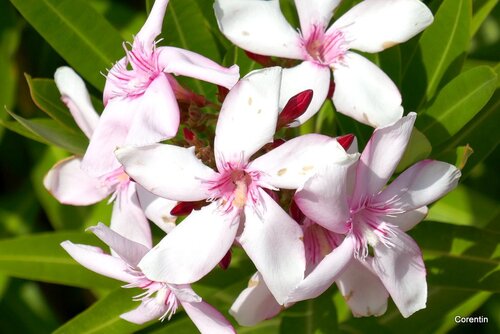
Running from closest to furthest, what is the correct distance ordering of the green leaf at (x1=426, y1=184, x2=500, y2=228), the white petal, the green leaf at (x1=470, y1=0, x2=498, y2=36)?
1. the white petal
2. the green leaf at (x1=470, y1=0, x2=498, y2=36)
3. the green leaf at (x1=426, y1=184, x2=500, y2=228)

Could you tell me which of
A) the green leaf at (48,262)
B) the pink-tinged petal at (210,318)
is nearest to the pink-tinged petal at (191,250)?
the pink-tinged petal at (210,318)

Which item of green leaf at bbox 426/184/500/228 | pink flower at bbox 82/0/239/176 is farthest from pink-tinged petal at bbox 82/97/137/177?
green leaf at bbox 426/184/500/228

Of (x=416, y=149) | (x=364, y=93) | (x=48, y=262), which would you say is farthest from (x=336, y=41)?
(x=48, y=262)

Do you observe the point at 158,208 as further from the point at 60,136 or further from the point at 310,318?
the point at 310,318

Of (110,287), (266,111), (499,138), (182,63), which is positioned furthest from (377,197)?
(110,287)

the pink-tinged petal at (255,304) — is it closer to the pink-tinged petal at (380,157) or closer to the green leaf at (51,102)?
the pink-tinged petal at (380,157)

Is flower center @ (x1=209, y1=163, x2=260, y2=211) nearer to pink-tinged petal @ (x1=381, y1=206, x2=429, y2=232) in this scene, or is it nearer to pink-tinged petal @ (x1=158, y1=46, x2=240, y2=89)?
pink-tinged petal @ (x1=158, y1=46, x2=240, y2=89)

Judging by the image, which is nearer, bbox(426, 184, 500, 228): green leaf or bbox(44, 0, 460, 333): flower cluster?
bbox(44, 0, 460, 333): flower cluster
